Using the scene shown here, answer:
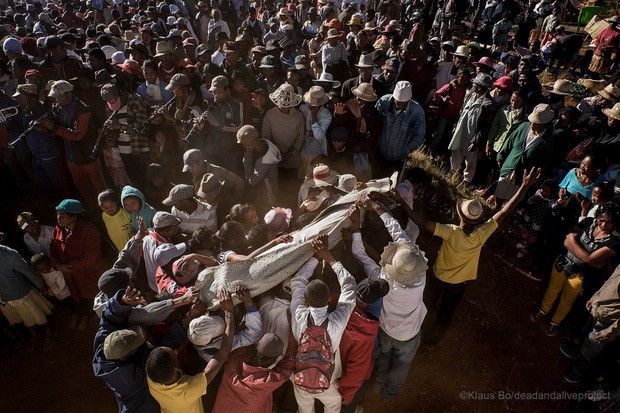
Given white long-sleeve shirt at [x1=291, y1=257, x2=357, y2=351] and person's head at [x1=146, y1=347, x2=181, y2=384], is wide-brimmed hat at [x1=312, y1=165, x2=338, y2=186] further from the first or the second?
person's head at [x1=146, y1=347, x2=181, y2=384]

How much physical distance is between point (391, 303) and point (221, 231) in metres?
1.85

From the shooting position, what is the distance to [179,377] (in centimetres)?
298

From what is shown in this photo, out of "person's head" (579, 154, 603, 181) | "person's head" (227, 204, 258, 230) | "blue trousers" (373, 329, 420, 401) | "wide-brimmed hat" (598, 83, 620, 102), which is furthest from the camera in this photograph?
"wide-brimmed hat" (598, 83, 620, 102)

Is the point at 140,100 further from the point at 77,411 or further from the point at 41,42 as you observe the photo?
the point at 41,42

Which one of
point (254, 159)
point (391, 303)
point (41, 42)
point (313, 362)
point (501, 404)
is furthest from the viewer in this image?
point (41, 42)

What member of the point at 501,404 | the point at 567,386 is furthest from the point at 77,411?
the point at 567,386

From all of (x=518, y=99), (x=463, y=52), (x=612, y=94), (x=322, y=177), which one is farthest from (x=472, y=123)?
(x=322, y=177)

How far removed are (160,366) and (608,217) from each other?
4.54 meters

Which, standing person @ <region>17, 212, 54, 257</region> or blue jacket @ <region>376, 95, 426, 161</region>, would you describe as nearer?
standing person @ <region>17, 212, 54, 257</region>

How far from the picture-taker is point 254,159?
5355 millimetres

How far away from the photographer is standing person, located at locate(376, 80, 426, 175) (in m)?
5.63

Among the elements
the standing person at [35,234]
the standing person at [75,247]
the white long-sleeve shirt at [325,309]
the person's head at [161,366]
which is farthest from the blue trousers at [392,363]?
the standing person at [35,234]

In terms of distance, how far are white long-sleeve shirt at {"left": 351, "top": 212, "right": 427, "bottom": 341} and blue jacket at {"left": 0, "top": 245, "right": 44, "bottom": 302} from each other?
3.66 metres

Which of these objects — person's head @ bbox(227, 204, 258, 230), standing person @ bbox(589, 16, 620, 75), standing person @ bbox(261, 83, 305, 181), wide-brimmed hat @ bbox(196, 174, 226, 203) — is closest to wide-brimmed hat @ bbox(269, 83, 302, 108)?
standing person @ bbox(261, 83, 305, 181)
